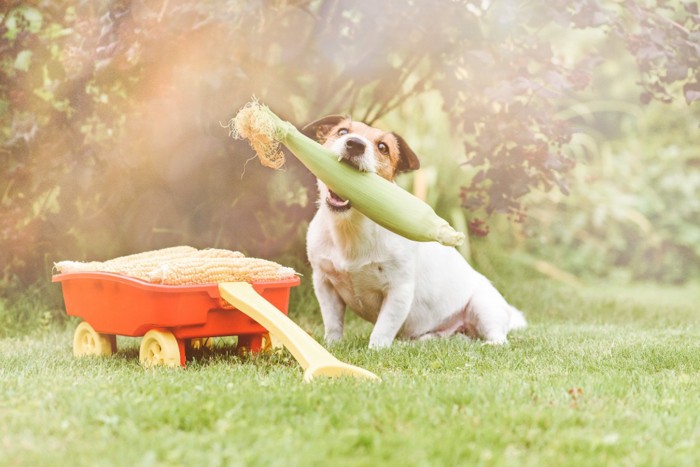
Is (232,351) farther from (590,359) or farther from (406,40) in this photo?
(406,40)

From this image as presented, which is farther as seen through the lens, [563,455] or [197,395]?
[197,395]

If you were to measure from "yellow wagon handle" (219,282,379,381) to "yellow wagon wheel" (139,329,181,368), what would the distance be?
27 centimetres

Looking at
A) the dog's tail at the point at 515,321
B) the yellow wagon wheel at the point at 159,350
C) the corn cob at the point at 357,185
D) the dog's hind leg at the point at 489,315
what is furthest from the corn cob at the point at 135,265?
the dog's tail at the point at 515,321

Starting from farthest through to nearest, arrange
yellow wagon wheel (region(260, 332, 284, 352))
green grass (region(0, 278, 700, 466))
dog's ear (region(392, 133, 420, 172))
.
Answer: dog's ear (region(392, 133, 420, 172)) < yellow wagon wheel (region(260, 332, 284, 352)) < green grass (region(0, 278, 700, 466))

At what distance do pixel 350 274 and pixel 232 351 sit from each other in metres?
0.64

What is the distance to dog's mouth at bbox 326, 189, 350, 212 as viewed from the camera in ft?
11.6

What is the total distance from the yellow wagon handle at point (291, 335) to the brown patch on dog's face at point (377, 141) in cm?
75

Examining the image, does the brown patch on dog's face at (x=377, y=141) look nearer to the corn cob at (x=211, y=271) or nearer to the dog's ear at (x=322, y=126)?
the dog's ear at (x=322, y=126)

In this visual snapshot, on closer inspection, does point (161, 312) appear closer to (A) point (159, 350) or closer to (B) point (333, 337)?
(A) point (159, 350)

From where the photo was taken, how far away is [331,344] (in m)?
3.78

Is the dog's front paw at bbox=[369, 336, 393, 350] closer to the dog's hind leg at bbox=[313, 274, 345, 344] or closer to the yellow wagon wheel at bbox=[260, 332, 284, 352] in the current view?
the dog's hind leg at bbox=[313, 274, 345, 344]

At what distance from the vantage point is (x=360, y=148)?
3.31m

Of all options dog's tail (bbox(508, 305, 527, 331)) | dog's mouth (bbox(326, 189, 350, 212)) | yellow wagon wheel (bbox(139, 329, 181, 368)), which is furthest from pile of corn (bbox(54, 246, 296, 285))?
dog's tail (bbox(508, 305, 527, 331))

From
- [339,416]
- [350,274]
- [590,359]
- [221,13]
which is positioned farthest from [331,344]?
[221,13]
